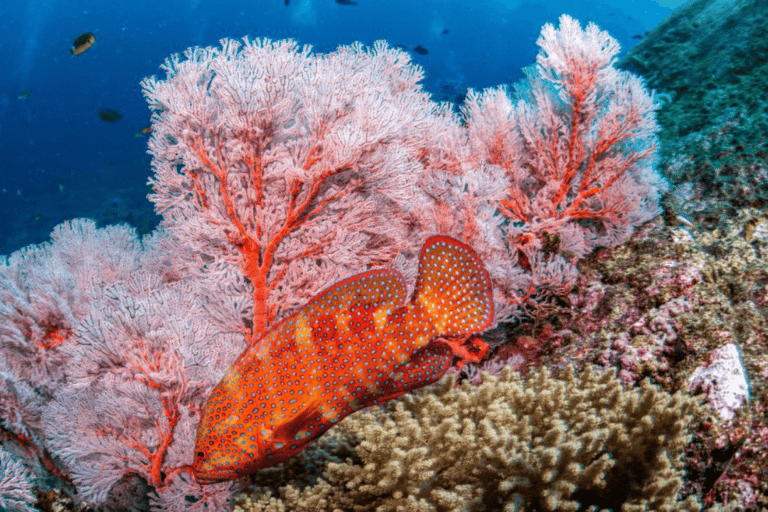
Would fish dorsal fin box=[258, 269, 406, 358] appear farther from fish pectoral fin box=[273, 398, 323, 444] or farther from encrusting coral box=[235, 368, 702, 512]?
encrusting coral box=[235, 368, 702, 512]

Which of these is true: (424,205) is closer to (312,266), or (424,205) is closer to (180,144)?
(312,266)

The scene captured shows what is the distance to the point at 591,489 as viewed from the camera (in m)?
2.26

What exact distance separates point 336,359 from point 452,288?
752 millimetres

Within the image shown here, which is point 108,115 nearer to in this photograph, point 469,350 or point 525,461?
point 469,350

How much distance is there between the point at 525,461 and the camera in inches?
84.3

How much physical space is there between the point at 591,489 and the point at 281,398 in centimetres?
171

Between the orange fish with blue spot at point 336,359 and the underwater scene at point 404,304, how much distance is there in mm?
12

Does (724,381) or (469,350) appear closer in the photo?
(724,381)

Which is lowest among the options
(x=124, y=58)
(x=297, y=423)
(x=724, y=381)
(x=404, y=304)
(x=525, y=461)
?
(x=525, y=461)

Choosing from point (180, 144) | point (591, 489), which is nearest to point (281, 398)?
point (591, 489)

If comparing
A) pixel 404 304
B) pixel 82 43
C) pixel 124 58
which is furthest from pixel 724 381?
pixel 124 58

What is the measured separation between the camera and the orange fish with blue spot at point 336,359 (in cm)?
222

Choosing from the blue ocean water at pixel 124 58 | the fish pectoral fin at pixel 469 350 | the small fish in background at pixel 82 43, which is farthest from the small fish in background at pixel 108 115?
the fish pectoral fin at pixel 469 350

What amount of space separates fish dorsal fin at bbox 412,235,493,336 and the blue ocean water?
25.1 meters
